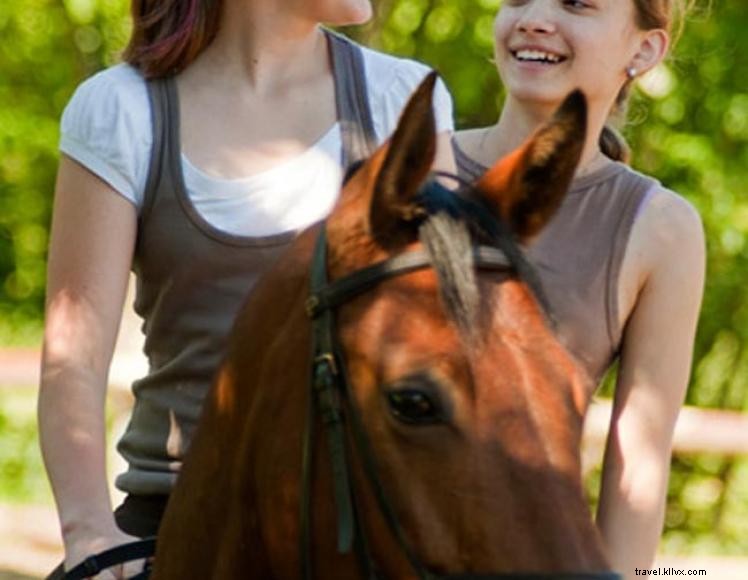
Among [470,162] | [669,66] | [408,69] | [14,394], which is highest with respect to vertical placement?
[408,69]

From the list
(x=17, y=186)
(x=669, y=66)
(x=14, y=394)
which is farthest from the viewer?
(x=17, y=186)

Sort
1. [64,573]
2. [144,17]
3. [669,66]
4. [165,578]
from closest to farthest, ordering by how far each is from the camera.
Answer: [165,578] → [64,573] → [144,17] → [669,66]

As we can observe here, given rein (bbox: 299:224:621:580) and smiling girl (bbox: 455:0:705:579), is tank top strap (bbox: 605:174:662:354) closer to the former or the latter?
smiling girl (bbox: 455:0:705:579)

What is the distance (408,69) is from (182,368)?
725mm

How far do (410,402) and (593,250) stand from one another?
1466 millimetres

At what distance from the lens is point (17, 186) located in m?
12.9

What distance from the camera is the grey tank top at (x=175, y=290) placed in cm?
334

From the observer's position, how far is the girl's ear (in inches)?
171

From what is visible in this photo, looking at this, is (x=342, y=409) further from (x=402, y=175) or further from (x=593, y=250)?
(x=593, y=250)

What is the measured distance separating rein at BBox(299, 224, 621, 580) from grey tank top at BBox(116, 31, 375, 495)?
0.61 m

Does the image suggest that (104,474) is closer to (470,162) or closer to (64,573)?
(64,573)

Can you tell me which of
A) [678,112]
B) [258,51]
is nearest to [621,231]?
[258,51]

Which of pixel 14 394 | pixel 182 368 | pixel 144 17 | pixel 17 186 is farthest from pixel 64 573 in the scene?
pixel 17 186

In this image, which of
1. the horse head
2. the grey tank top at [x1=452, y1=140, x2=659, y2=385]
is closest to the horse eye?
the horse head
